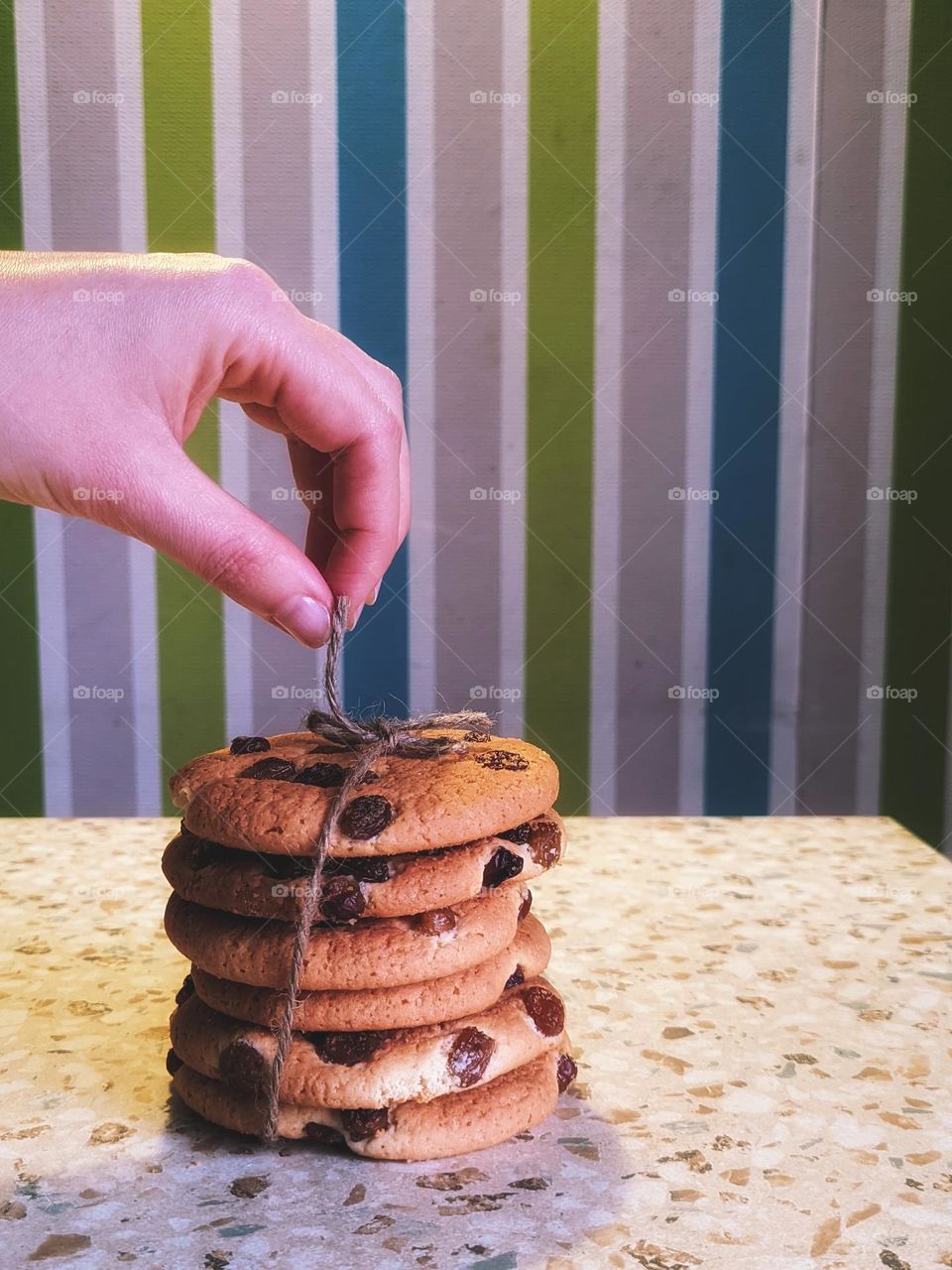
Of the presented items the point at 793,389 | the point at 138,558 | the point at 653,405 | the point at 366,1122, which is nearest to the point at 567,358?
the point at 653,405

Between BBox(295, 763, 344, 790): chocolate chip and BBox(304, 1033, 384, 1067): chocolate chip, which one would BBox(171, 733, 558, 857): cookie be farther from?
BBox(304, 1033, 384, 1067): chocolate chip

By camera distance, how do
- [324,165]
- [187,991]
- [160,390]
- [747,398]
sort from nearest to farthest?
[160,390]
[187,991]
[324,165]
[747,398]

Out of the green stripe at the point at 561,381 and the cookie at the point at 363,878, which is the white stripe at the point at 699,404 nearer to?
the green stripe at the point at 561,381

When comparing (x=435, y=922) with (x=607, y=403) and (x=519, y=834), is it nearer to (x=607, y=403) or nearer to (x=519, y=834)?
(x=519, y=834)

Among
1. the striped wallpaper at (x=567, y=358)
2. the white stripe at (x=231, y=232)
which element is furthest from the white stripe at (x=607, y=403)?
the white stripe at (x=231, y=232)

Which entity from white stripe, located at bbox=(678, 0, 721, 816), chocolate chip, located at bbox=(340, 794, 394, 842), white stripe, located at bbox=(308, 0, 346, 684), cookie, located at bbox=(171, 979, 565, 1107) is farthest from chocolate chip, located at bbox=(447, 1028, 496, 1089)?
white stripe, located at bbox=(678, 0, 721, 816)

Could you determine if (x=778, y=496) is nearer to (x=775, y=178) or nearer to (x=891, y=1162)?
(x=775, y=178)
